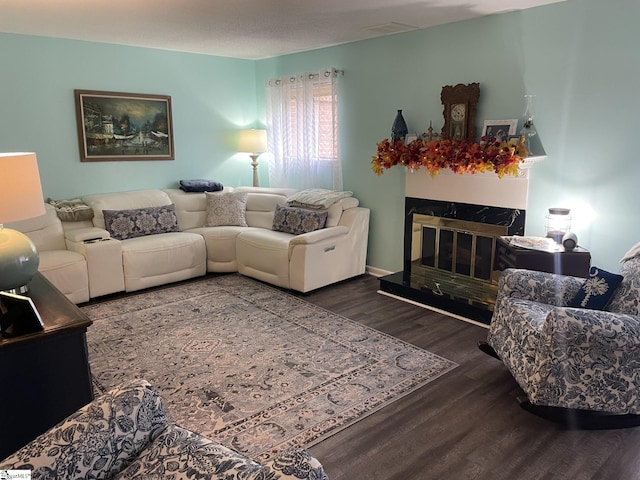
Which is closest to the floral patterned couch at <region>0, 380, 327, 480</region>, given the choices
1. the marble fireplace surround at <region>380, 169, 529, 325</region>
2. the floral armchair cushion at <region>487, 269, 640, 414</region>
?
the floral armchair cushion at <region>487, 269, 640, 414</region>

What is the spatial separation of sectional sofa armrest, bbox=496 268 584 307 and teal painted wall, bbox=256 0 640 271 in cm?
86

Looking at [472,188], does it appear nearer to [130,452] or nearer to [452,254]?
[452,254]

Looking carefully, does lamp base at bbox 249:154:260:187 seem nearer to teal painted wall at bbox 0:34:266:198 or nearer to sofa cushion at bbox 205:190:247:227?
teal painted wall at bbox 0:34:266:198

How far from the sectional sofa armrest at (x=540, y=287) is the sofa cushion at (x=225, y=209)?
3229 millimetres

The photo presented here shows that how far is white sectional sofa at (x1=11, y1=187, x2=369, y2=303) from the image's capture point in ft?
13.9

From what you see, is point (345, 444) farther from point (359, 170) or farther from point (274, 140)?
point (274, 140)

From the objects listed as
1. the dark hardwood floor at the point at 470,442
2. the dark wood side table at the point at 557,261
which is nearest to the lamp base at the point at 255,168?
the dark wood side table at the point at 557,261

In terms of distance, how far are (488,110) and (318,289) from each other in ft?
7.19

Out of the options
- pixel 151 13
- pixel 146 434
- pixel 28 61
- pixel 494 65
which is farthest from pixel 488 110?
pixel 28 61

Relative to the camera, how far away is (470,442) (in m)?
2.31

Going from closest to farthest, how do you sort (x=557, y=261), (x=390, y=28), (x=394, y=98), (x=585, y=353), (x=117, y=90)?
(x=585, y=353) < (x=557, y=261) < (x=390, y=28) < (x=394, y=98) < (x=117, y=90)

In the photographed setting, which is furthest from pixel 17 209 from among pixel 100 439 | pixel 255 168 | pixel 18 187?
pixel 255 168

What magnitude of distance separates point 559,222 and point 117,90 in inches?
175

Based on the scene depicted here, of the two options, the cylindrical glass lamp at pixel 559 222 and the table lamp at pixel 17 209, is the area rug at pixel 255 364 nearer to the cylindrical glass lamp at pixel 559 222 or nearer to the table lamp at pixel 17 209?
the table lamp at pixel 17 209
